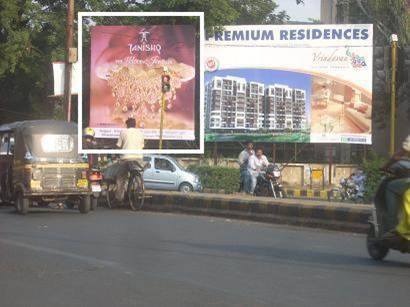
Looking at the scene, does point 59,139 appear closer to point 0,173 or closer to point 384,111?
point 0,173

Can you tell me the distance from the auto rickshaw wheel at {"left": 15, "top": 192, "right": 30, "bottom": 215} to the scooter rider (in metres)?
7.95

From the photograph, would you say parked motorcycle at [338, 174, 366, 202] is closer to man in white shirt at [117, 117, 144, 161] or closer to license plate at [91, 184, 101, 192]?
man in white shirt at [117, 117, 144, 161]

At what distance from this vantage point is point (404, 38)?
28938mm

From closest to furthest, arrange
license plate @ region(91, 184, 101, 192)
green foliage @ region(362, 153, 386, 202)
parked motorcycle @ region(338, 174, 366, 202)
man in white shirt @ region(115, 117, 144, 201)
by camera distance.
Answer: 1. license plate @ region(91, 184, 101, 192)
2. man in white shirt @ region(115, 117, 144, 201)
3. green foliage @ region(362, 153, 386, 202)
4. parked motorcycle @ region(338, 174, 366, 202)

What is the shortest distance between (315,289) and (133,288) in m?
1.72

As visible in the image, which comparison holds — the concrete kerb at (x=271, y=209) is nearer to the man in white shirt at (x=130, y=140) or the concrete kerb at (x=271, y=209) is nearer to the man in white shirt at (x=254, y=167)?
the man in white shirt at (x=130, y=140)

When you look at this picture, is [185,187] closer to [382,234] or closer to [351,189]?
[351,189]

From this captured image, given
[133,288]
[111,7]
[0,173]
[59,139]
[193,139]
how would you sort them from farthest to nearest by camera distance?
[111,7]
[193,139]
[0,173]
[59,139]
[133,288]

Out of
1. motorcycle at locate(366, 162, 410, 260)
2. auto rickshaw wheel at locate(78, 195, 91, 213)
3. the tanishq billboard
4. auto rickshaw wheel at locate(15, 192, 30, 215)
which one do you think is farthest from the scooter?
motorcycle at locate(366, 162, 410, 260)

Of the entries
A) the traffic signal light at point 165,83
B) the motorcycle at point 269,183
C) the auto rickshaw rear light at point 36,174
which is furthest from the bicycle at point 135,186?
the traffic signal light at point 165,83

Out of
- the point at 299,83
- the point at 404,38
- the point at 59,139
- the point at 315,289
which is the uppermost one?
the point at 404,38

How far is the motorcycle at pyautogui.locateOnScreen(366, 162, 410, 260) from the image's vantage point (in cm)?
805

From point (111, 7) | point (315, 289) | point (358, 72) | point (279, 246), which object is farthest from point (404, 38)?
point (315, 289)

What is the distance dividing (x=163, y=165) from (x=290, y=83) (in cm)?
677
